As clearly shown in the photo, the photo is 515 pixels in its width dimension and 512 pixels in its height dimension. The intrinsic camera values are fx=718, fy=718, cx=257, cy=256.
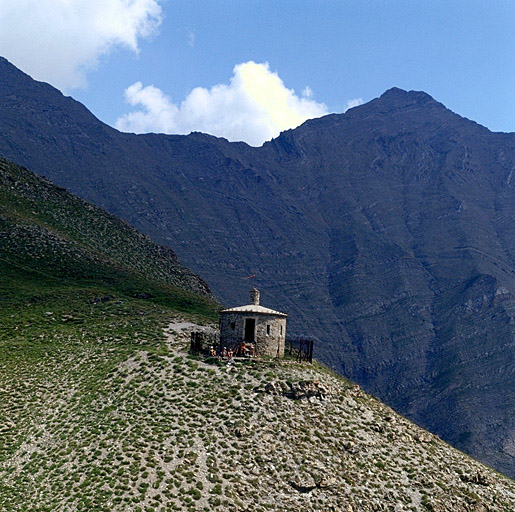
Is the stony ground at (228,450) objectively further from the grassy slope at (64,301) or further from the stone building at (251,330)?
the stone building at (251,330)

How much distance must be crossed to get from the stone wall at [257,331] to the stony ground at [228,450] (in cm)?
232

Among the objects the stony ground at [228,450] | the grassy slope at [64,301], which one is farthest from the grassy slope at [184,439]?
the grassy slope at [64,301]

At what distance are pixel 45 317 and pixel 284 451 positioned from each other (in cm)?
3384

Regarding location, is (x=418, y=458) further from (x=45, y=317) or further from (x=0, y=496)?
(x=45, y=317)

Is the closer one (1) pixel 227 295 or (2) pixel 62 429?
(2) pixel 62 429

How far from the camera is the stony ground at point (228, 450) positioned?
3906 centimetres

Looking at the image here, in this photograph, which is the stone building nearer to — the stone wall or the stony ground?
the stone wall

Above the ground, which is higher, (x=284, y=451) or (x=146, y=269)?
(x=146, y=269)

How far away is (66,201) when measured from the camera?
112312 mm

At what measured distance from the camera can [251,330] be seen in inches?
2098

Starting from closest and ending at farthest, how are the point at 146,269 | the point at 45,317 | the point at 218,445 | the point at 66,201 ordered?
the point at 218,445 < the point at 45,317 < the point at 146,269 < the point at 66,201

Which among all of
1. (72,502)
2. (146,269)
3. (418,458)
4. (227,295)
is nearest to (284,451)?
(418,458)

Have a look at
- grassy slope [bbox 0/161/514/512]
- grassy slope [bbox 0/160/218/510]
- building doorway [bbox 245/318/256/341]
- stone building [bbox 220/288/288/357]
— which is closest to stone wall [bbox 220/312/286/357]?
stone building [bbox 220/288/288/357]

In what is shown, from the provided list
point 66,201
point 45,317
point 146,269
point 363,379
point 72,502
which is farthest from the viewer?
point 363,379
